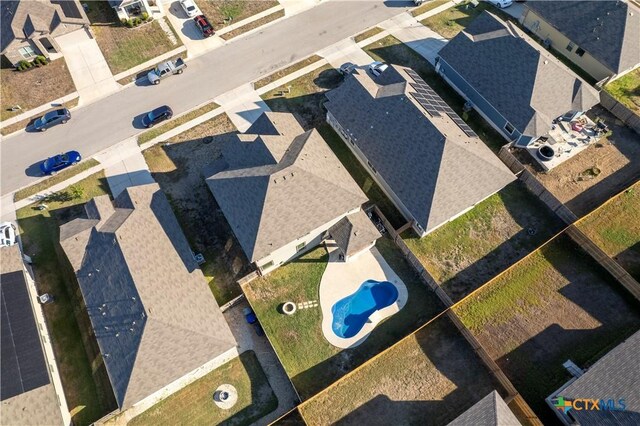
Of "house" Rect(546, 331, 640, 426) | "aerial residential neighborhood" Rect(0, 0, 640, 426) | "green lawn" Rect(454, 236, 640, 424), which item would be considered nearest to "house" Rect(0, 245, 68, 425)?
"aerial residential neighborhood" Rect(0, 0, 640, 426)

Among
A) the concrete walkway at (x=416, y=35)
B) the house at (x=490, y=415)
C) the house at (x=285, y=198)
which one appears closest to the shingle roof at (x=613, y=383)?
the house at (x=490, y=415)

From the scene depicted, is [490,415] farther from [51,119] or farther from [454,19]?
[51,119]

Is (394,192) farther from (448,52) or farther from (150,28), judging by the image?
(150,28)

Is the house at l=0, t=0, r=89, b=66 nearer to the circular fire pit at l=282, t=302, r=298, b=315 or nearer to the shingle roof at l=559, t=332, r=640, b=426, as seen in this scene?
the circular fire pit at l=282, t=302, r=298, b=315

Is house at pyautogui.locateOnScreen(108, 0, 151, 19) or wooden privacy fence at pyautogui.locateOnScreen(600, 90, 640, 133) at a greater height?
house at pyautogui.locateOnScreen(108, 0, 151, 19)

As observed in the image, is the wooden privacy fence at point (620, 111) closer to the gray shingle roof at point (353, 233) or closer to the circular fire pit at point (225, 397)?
the gray shingle roof at point (353, 233)
